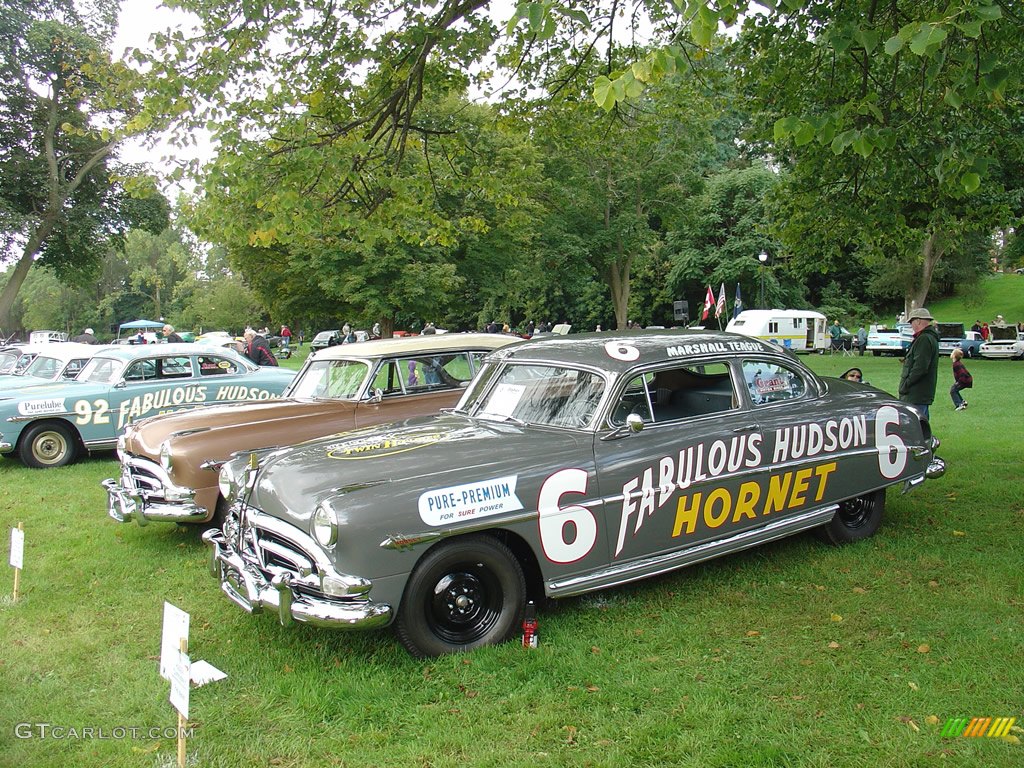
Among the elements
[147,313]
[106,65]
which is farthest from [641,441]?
[147,313]

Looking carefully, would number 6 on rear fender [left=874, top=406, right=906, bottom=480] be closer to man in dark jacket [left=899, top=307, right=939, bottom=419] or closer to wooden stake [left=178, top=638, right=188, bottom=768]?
man in dark jacket [left=899, top=307, right=939, bottom=419]

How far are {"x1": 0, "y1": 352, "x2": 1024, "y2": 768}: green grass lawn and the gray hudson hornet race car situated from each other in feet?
1.13

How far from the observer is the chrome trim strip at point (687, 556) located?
4508 mm

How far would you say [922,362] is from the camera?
798 cm

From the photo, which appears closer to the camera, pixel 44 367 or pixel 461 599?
pixel 461 599

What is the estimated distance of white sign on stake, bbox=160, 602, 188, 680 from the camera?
3.15 metres

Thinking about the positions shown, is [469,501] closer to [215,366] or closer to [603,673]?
[603,673]

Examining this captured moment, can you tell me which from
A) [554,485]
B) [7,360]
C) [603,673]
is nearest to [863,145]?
[554,485]

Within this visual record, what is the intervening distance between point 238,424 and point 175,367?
4554 mm

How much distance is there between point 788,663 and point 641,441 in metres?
1.51

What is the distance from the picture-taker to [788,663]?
13.5ft

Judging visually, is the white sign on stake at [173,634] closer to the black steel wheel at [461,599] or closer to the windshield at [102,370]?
the black steel wheel at [461,599]

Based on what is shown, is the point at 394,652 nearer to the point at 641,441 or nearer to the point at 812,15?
the point at 641,441

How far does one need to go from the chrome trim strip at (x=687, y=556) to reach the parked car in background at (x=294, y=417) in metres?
3.25
